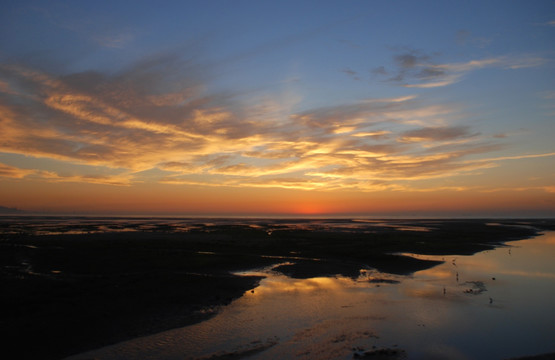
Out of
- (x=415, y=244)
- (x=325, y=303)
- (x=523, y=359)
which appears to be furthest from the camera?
(x=415, y=244)

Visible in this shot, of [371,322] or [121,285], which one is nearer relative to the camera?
[371,322]

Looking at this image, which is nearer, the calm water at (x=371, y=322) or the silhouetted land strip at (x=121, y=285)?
the calm water at (x=371, y=322)

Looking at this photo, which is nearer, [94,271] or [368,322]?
[368,322]

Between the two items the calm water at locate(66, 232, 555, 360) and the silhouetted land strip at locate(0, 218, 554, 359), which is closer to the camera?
the calm water at locate(66, 232, 555, 360)

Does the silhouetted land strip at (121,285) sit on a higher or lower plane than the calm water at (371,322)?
higher

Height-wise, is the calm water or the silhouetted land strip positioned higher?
the silhouetted land strip

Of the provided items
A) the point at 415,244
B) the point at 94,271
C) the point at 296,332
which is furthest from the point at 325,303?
the point at 415,244

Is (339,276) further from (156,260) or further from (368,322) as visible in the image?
(156,260)

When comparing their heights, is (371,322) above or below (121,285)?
below
